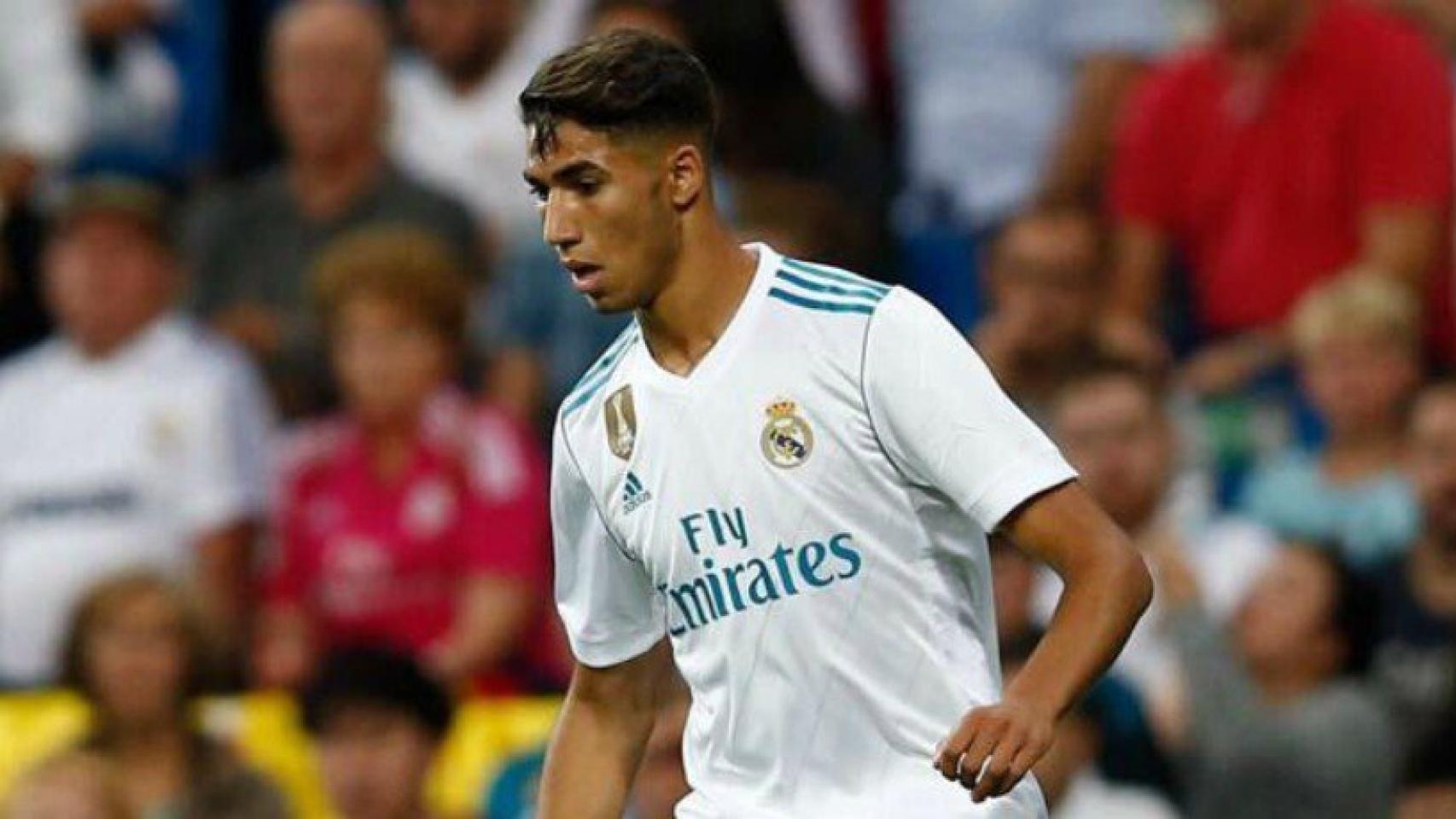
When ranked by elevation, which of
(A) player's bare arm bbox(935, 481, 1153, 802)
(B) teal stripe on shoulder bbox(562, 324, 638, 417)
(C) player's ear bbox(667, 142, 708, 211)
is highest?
(C) player's ear bbox(667, 142, 708, 211)

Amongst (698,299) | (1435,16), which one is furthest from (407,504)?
(698,299)

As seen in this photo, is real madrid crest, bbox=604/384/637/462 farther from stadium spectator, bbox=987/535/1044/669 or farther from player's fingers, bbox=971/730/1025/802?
stadium spectator, bbox=987/535/1044/669

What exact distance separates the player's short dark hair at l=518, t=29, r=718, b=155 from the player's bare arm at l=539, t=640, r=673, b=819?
882mm

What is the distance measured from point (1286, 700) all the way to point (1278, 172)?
5.58ft

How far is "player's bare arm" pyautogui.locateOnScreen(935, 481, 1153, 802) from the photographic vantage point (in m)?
4.36

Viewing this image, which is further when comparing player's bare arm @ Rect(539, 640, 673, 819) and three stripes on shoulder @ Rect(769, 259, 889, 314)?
player's bare arm @ Rect(539, 640, 673, 819)

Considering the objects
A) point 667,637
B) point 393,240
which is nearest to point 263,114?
point 393,240

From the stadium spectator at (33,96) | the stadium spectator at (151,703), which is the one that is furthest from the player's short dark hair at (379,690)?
the stadium spectator at (33,96)

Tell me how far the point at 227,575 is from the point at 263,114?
6.11 ft

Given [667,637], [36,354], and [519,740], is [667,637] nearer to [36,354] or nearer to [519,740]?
[519,740]

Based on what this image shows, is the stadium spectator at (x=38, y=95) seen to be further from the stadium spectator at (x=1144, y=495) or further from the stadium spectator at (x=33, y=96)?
the stadium spectator at (x=1144, y=495)

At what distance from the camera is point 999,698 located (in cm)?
466

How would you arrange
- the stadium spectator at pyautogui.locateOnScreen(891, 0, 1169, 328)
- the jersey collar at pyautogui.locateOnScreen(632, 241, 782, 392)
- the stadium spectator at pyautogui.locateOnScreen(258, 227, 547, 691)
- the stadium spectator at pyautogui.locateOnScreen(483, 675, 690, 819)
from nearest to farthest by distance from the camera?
1. the jersey collar at pyautogui.locateOnScreen(632, 241, 782, 392)
2. the stadium spectator at pyautogui.locateOnScreen(483, 675, 690, 819)
3. the stadium spectator at pyautogui.locateOnScreen(258, 227, 547, 691)
4. the stadium spectator at pyautogui.locateOnScreen(891, 0, 1169, 328)

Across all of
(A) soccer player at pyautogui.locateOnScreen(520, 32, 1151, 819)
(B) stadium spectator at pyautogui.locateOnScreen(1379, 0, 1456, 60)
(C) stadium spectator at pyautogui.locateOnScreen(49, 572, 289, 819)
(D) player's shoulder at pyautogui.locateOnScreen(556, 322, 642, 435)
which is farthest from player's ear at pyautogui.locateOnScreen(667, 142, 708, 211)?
(B) stadium spectator at pyautogui.locateOnScreen(1379, 0, 1456, 60)
